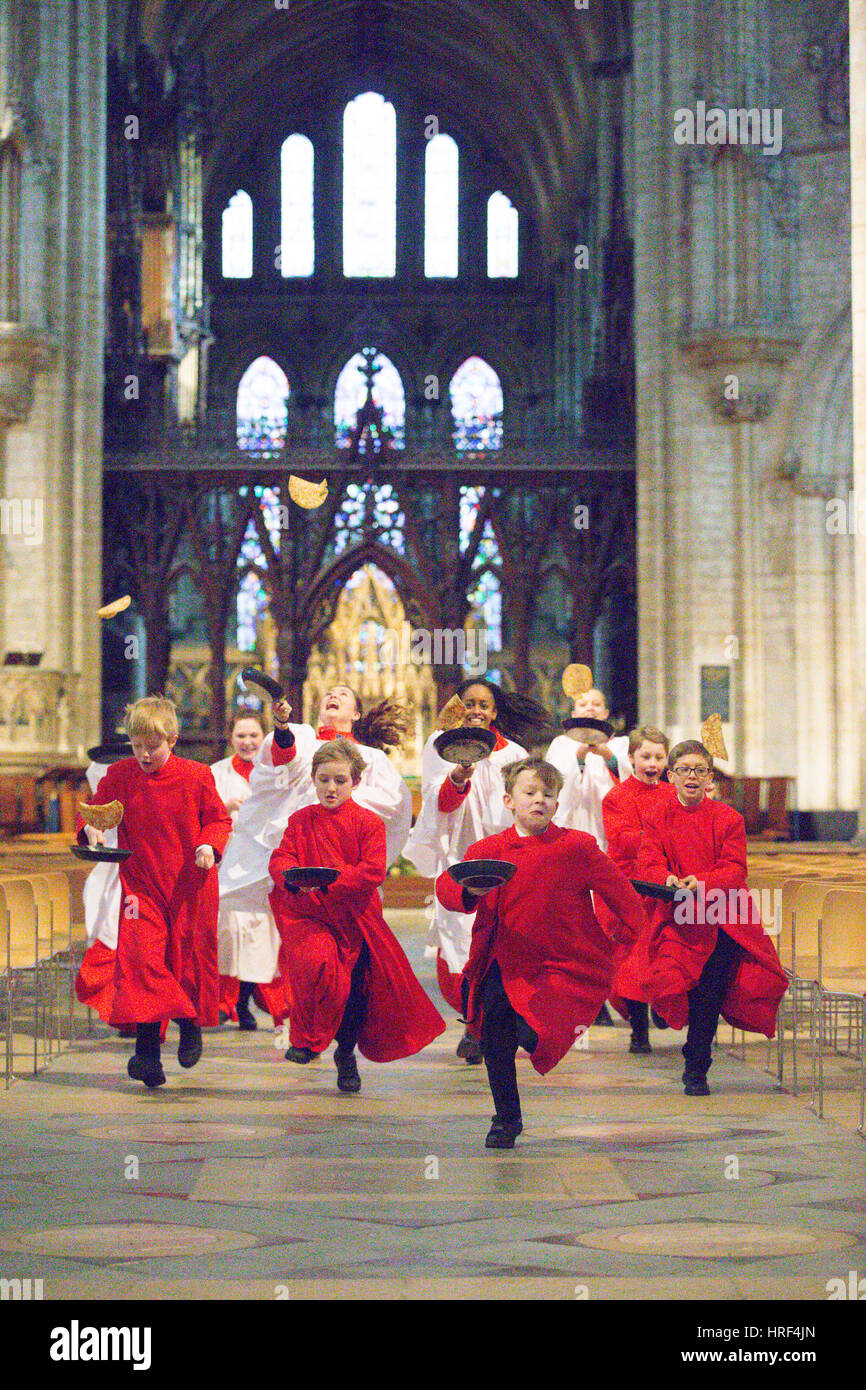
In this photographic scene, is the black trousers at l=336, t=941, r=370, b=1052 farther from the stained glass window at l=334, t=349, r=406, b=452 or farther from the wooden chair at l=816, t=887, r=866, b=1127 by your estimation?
the stained glass window at l=334, t=349, r=406, b=452

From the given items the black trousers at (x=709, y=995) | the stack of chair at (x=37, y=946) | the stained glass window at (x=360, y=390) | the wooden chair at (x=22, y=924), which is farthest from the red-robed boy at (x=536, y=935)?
the stained glass window at (x=360, y=390)

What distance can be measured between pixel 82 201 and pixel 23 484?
343cm

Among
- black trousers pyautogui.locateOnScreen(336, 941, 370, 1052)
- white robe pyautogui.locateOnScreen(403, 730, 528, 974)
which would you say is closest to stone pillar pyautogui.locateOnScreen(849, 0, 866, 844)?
white robe pyautogui.locateOnScreen(403, 730, 528, 974)

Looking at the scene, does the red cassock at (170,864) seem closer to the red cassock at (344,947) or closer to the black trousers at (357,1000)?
the red cassock at (344,947)

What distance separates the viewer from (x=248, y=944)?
906cm

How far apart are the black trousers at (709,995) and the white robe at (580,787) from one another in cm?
232

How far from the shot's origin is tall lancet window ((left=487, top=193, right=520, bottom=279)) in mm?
39750

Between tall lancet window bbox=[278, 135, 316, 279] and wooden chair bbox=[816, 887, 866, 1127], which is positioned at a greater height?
tall lancet window bbox=[278, 135, 316, 279]

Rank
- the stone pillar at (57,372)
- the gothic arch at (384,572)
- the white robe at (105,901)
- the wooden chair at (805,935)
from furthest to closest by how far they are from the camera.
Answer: the gothic arch at (384,572)
the stone pillar at (57,372)
the wooden chair at (805,935)
the white robe at (105,901)

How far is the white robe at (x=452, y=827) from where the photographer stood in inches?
341

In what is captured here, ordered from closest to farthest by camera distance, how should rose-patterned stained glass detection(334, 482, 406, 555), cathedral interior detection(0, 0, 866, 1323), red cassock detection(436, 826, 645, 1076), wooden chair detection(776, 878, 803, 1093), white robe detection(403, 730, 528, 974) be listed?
1. red cassock detection(436, 826, 645, 1076)
2. wooden chair detection(776, 878, 803, 1093)
3. white robe detection(403, 730, 528, 974)
4. cathedral interior detection(0, 0, 866, 1323)
5. rose-patterned stained glass detection(334, 482, 406, 555)

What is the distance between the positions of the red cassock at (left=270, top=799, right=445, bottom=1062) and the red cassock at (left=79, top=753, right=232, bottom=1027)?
311mm

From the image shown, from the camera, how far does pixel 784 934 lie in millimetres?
8727

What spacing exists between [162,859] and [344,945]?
75cm
